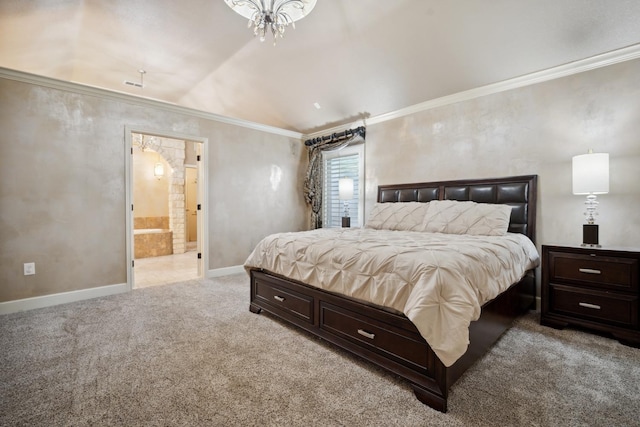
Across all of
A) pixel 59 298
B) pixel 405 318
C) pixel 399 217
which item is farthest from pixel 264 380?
pixel 59 298

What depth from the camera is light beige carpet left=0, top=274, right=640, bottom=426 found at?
139cm

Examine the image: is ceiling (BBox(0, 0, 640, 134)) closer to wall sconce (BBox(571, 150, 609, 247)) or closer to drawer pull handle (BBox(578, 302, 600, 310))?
wall sconce (BBox(571, 150, 609, 247))

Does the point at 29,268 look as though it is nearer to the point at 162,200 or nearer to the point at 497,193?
the point at 162,200

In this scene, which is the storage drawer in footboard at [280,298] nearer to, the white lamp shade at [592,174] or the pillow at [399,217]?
the pillow at [399,217]

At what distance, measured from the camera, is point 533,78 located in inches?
119

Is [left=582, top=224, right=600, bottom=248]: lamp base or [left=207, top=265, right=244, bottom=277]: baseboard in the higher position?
[left=582, top=224, right=600, bottom=248]: lamp base

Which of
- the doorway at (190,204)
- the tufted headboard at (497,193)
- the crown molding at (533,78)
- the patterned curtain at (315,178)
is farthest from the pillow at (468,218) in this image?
the doorway at (190,204)

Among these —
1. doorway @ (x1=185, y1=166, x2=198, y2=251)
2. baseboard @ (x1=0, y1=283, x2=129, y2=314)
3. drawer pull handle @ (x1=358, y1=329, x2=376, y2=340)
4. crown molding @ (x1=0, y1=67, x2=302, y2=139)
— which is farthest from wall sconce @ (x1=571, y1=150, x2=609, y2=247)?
doorway @ (x1=185, y1=166, x2=198, y2=251)

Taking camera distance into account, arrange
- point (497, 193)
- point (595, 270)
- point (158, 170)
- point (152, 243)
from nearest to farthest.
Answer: point (595, 270) < point (497, 193) < point (152, 243) < point (158, 170)

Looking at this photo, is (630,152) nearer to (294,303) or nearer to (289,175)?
(294,303)

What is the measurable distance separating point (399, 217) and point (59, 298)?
4.14 m

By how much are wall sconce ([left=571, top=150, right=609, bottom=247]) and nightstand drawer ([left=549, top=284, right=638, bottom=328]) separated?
43 centimetres

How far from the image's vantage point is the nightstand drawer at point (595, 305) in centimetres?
214

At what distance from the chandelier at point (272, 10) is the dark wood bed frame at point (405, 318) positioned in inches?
91.3
